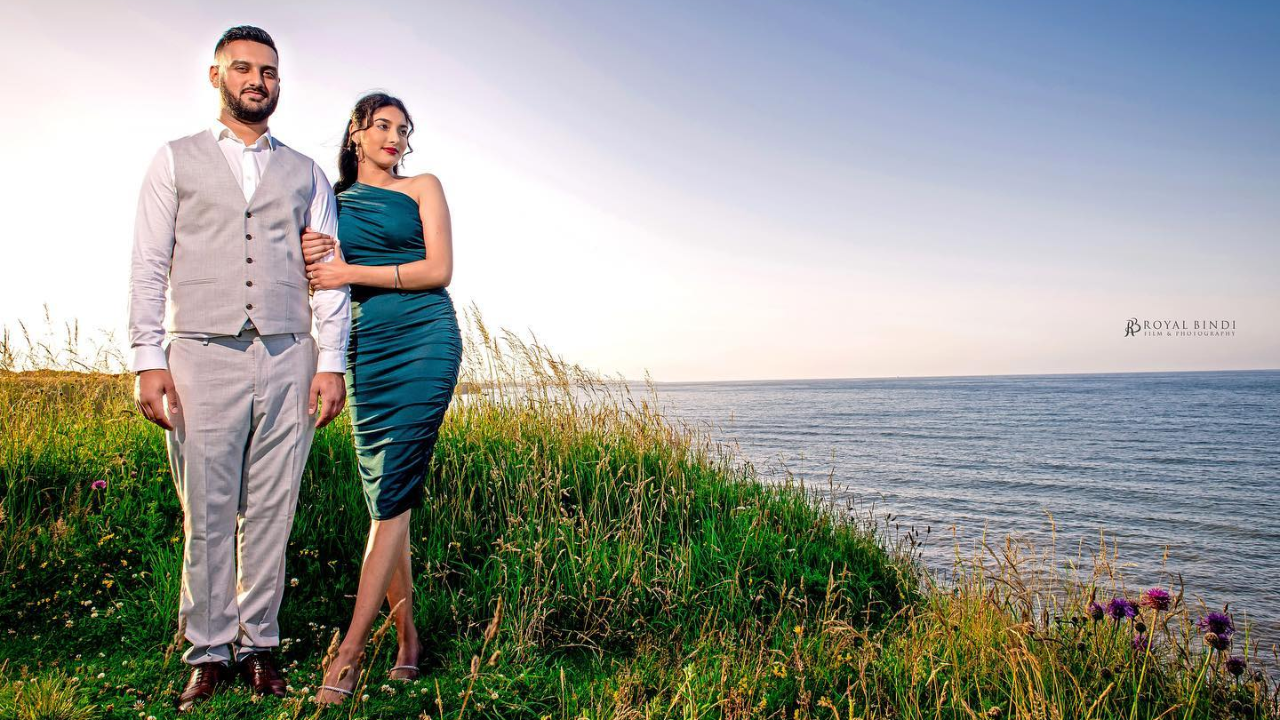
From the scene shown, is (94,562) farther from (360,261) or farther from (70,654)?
(360,261)

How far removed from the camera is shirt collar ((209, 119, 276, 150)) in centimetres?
262

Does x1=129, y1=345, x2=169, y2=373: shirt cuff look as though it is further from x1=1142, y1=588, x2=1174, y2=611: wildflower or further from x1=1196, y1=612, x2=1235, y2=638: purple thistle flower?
x1=1196, y1=612, x2=1235, y2=638: purple thistle flower

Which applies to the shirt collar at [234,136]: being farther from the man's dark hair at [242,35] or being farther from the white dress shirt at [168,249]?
the man's dark hair at [242,35]

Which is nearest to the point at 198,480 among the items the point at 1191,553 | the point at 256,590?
the point at 256,590

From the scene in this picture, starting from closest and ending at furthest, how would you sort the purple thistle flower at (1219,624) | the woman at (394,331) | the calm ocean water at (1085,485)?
1. the purple thistle flower at (1219,624)
2. the woman at (394,331)
3. the calm ocean water at (1085,485)

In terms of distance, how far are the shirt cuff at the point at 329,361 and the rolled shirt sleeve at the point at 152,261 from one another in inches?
19.9

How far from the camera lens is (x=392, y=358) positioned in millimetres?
2818

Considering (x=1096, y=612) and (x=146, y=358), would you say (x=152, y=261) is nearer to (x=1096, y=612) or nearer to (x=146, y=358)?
(x=146, y=358)

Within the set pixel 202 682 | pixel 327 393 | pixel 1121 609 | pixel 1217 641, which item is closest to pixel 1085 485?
pixel 1121 609

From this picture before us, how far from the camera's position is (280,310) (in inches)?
102

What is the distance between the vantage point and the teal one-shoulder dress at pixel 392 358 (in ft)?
9.19

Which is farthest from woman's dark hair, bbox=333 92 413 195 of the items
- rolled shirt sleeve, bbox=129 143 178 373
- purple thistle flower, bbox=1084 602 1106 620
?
purple thistle flower, bbox=1084 602 1106 620

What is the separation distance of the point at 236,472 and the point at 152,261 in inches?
33.0

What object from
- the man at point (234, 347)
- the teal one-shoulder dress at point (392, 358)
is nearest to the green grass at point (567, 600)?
the man at point (234, 347)
